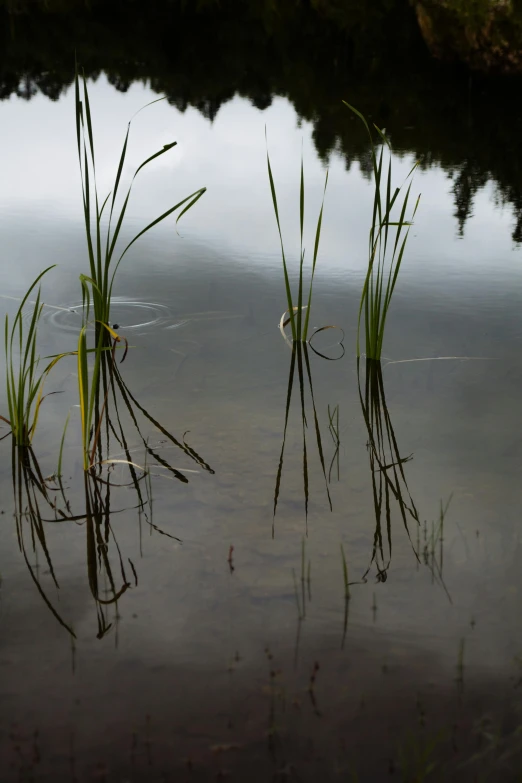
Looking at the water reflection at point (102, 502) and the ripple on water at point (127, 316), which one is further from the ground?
the ripple on water at point (127, 316)

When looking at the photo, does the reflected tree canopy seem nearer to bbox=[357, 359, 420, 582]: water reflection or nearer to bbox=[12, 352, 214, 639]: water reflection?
bbox=[357, 359, 420, 582]: water reflection

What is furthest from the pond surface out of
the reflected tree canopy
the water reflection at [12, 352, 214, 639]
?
the reflected tree canopy

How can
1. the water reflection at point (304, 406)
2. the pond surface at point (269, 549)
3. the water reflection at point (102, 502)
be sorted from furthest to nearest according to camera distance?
the water reflection at point (304, 406), the water reflection at point (102, 502), the pond surface at point (269, 549)

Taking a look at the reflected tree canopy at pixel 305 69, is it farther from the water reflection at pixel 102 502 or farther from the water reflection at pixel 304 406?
the water reflection at pixel 102 502

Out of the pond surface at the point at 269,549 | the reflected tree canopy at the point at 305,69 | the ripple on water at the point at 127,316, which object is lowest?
the pond surface at the point at 269,549

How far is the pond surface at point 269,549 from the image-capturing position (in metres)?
1.57

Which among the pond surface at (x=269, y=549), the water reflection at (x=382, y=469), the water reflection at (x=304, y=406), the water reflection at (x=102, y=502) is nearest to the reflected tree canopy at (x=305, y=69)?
the pond surface at (x=269, y=549)

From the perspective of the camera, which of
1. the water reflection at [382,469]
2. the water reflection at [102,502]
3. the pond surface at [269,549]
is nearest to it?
the pond surface at [269,549]

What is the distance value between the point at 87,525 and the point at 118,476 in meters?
0.26

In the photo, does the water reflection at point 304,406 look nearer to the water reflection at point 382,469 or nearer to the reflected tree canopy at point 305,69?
the water reflection at point 382,469

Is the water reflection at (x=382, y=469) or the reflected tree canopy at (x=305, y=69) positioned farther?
the reflected tree canopy at (x=305, y=69)

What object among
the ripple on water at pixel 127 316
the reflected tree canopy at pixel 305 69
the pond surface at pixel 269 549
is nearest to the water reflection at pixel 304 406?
the pond surface at pixel 269 549

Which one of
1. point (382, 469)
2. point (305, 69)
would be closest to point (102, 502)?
point (382, 469)

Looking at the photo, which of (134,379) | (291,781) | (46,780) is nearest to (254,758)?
(291,781)
